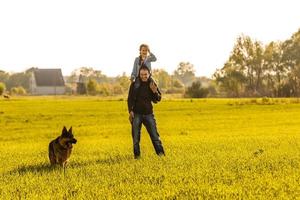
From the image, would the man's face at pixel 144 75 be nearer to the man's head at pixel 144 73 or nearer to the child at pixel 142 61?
the man's head at pixel 144 73

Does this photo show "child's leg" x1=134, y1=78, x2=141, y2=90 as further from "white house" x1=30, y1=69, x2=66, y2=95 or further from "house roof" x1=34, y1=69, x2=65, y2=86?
"house roof" x1=34, y1=69, x2=65, y2=86

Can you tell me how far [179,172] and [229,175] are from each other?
1099mm

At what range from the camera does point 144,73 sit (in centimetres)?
1377

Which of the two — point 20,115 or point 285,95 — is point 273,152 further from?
point 285,95

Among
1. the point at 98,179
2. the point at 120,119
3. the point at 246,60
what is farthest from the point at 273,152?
the point at 246,60

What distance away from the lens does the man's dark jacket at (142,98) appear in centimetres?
1412

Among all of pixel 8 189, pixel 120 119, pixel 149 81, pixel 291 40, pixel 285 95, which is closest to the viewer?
pixel 8 189

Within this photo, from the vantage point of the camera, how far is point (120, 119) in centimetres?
3928

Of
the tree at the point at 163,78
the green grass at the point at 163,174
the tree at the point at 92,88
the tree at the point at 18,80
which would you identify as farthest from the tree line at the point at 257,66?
the green grass at the point at 163,174

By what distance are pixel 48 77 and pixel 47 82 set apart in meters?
1.79

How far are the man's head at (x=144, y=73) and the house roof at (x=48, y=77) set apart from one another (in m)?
133

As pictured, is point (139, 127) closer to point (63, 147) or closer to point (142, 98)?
point (142, 98)

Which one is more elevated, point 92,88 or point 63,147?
point 92,88

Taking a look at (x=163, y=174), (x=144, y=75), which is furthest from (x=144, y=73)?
(x=163, y=174)
